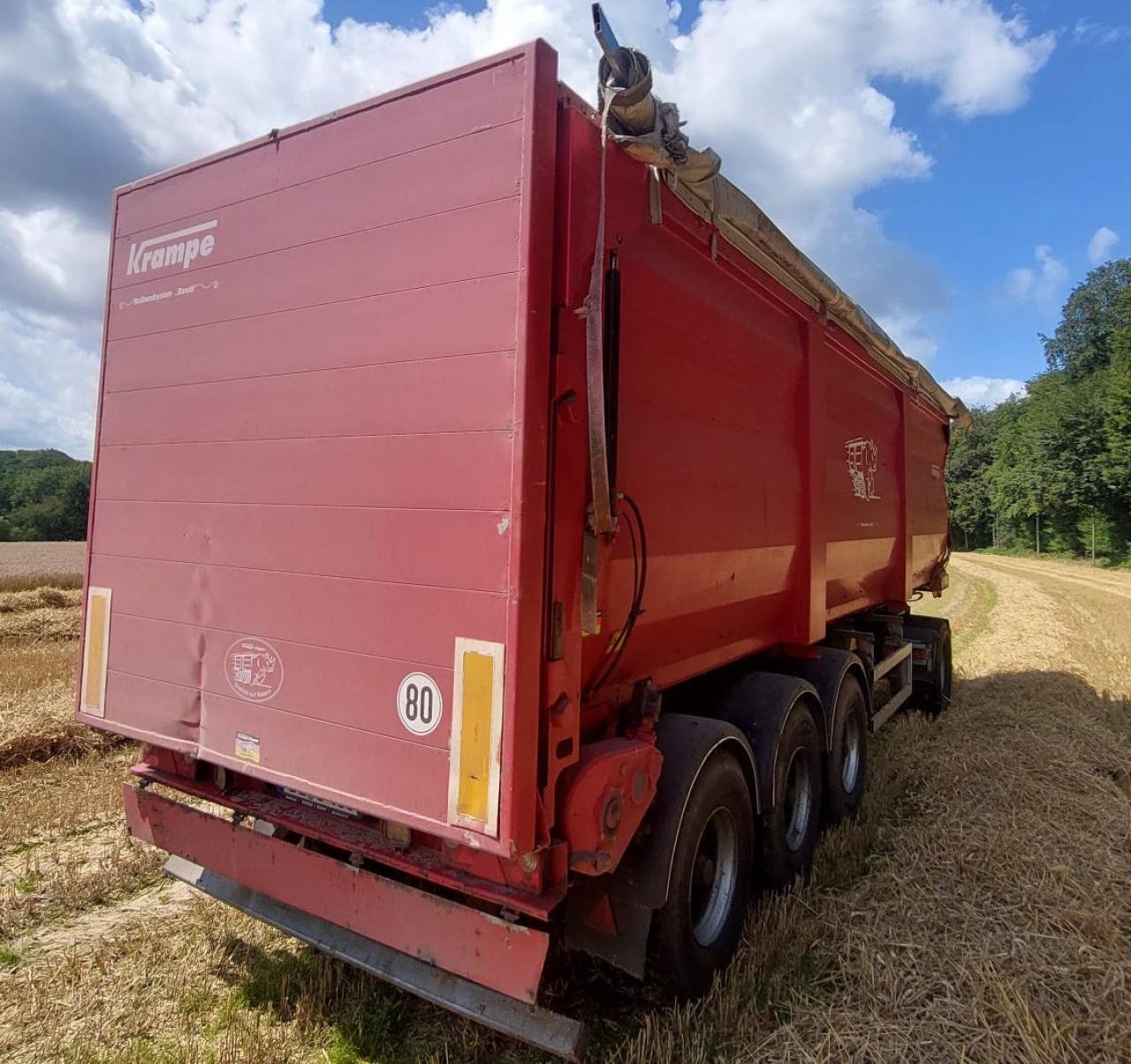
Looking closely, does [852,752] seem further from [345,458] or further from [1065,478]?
[1065,478]

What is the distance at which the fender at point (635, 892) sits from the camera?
2471 millimetres

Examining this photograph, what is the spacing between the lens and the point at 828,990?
2.85m

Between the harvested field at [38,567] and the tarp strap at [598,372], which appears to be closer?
the tarp strap at [598,372]

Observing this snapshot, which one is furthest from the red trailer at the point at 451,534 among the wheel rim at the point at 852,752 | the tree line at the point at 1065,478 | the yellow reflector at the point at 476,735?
the tree line at the point at 1065,478

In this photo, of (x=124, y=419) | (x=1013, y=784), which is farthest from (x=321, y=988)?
(x=1013, y=784)

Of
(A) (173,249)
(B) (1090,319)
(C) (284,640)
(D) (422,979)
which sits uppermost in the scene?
(B) (1090,319)

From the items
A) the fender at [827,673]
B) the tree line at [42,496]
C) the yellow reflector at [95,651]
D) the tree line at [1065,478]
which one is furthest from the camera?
the tree line at [42,496]

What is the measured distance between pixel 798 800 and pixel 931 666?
157 inches

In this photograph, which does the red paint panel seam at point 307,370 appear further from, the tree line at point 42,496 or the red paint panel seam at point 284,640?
the tree line at point 42,496

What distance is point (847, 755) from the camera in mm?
4777

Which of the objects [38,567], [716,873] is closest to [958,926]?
[716,873]

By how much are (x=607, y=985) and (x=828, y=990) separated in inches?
33.1

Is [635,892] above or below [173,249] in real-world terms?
below

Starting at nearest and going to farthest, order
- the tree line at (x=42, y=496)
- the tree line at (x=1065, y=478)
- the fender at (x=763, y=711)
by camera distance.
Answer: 1. the fender at (x=763, y=711)
2. the tree line at (x=1065, y=478)
3. the tree line at (x=42, y=496)
